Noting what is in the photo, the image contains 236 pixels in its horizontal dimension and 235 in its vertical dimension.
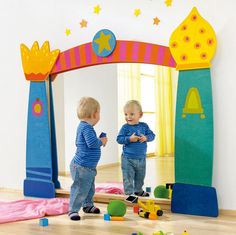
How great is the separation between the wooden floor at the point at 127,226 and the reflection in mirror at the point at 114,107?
0.64 metres

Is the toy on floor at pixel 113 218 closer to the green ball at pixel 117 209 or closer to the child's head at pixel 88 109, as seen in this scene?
the green ball at pixel 117 209

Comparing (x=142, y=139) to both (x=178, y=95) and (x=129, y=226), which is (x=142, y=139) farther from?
(x=129, y=226)

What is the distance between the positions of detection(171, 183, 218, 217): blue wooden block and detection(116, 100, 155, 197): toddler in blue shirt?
371mm

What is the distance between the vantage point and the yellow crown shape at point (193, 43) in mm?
2643

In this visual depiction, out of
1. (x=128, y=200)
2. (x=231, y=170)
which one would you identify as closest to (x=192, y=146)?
(x=231, y=170)

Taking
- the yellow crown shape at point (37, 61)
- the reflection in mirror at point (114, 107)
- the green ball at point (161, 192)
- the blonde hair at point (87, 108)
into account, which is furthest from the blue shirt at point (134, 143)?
the yellow crown shape at point (37, 61)

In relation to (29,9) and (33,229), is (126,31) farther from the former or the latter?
(33,229)

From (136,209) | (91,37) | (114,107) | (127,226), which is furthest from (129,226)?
(91,37)

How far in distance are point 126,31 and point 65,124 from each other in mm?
944

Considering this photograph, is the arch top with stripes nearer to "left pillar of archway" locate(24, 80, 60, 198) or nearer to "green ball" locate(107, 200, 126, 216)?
"left pillar of archway" locate(24, 80, 60, 198)

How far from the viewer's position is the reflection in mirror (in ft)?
10.6

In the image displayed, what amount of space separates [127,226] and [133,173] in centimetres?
74

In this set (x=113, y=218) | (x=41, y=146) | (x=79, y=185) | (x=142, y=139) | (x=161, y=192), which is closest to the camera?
(x=113, y=218)

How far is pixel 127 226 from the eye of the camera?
2.42 m
